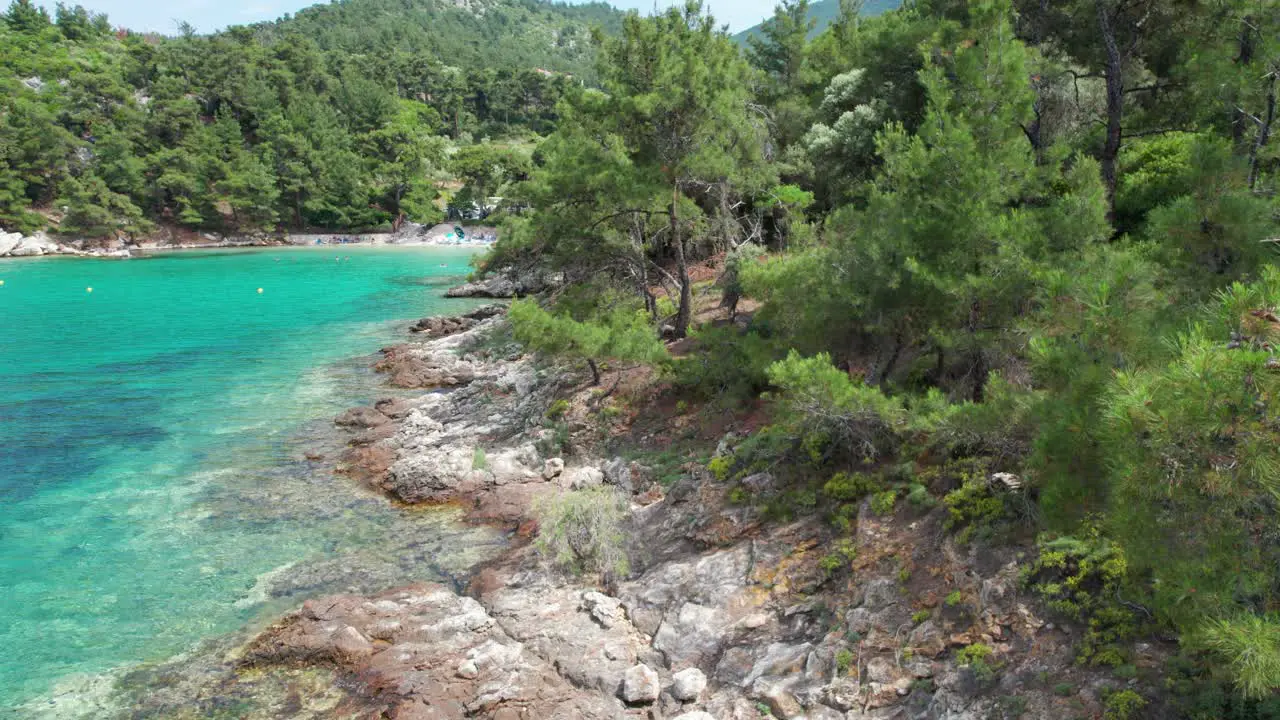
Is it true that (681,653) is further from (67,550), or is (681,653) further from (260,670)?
(67,550)

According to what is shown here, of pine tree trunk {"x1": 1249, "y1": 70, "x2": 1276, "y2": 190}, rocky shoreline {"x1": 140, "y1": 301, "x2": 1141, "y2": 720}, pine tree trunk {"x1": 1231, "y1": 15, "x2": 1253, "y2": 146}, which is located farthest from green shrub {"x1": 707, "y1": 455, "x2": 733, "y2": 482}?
pine tree trunk {"x1": 1231, "y1": 15, "x2": 1253, "y2": 146}

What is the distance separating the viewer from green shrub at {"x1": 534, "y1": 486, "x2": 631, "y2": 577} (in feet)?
38.5

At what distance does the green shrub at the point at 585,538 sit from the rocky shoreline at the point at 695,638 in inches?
9.2

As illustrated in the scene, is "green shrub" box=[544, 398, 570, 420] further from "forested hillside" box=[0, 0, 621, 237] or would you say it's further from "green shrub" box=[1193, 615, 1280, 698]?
"forested hillside" box=[0, 0, 621, 237]

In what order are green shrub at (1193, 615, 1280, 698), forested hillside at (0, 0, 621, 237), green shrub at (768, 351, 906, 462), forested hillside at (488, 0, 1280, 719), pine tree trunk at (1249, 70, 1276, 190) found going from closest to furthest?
green shrub at (1193, 615, 1280, 698) → forested hillside at (488, 0, 1280, 719) → pine tree trunk at (1249, 70, 1276, 190) → green shrub at (768, 351, 906, 462) → forested hillside at (0, 0, 621, 237)

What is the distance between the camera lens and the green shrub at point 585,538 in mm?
11734

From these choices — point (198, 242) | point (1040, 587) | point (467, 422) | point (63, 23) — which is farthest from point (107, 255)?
point (1040, 587)

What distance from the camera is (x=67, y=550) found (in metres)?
14.2

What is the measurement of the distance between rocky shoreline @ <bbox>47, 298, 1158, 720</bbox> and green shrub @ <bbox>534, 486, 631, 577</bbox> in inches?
9.2

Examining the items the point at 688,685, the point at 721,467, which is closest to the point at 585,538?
the point at 721,467

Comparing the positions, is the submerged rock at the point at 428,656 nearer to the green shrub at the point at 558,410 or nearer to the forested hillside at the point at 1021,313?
the forested hillside at the point at 1021,313

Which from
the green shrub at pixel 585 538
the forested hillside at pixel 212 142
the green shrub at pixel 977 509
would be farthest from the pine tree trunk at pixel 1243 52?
the forested hillside at pixel 212 142

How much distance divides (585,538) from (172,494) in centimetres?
1037

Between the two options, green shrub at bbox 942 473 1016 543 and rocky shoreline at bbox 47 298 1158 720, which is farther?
green shrub at bbox 942 473 1016 543
